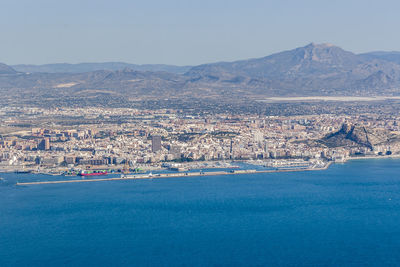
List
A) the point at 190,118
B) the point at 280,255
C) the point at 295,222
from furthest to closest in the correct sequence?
1. the point at 190,118
2. the point at 295,222
3. the point at 280,255

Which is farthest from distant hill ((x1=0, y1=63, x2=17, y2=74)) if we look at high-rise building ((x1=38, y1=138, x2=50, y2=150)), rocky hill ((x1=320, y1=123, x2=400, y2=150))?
rocky hill ((x1=320, y1=123, x2=400, y2=150))

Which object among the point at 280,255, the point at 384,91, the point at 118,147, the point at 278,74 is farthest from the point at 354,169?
the point at 278,74

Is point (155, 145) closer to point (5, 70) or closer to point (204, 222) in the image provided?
point (204, 222)

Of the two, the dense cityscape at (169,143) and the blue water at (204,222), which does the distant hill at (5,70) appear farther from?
the blue water at (204,222)

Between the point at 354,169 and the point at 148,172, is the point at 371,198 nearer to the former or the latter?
the point at 354,169

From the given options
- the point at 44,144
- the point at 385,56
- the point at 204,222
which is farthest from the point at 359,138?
the point at 385,56

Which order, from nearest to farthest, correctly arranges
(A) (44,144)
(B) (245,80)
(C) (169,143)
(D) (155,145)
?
(D) (155,145) → (A) (44,144) → (C) (169,143) → (B) (245,80)

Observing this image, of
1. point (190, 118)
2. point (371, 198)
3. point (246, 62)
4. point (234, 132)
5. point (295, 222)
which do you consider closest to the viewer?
point (295, 222)
